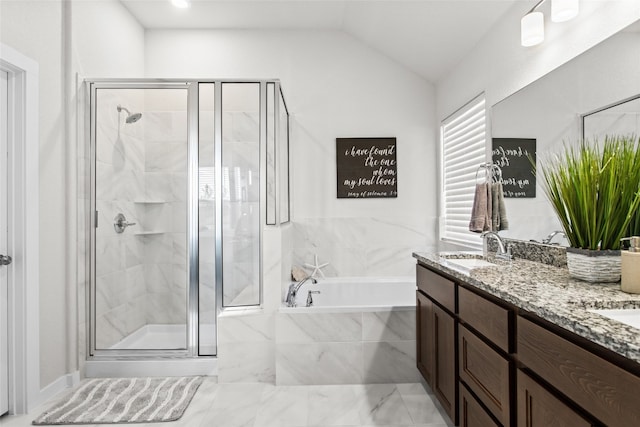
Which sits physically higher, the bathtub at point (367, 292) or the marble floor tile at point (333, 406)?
the bathtub at point (367, 292)

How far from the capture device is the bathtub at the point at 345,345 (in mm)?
2635

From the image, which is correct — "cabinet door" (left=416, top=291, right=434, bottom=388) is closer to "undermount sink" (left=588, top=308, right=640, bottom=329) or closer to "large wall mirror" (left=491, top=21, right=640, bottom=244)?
"large wall mirror" (left=491, top=21, right=640, bottom=244)

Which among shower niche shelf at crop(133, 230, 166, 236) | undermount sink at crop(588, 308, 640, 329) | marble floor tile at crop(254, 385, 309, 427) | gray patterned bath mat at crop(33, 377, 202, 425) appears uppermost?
shower niche shelf at crop(133, 230, 166, 236)

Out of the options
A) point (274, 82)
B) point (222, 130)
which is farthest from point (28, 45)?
point (274, 82)

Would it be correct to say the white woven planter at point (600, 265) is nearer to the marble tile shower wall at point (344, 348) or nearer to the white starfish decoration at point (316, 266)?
the marble tile shower wall at point (344, 348)

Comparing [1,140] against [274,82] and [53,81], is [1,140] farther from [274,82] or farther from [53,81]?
[274,82]

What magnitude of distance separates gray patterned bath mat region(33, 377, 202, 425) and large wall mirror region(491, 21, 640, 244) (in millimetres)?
2269

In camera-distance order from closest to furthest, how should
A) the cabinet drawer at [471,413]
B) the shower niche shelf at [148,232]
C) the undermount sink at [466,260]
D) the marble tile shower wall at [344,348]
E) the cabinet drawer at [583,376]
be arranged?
the cabinet drawer at [583,376] → the cabinet drawer at [471,413] → the undermount sink at [466,260] → the marble tile shower wall at [344,348] → the shower niche shelf at [148,232]

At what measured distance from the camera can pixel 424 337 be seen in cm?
236

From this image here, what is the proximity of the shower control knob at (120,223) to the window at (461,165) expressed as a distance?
2719mm

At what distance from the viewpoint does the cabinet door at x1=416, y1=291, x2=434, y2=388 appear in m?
2.22

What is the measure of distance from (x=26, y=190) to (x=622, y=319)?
282 centimetres

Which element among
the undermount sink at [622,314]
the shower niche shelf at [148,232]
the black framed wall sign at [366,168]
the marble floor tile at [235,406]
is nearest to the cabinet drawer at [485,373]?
the undermount sink at [622,314]

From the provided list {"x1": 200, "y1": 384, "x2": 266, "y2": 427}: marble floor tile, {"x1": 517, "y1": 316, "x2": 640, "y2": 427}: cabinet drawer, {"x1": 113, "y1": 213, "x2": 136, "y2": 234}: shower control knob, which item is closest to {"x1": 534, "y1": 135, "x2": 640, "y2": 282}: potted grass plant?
{"x1": 517, "y1": 316, "x2": 640, "y2": 427}: cabinet drawer
